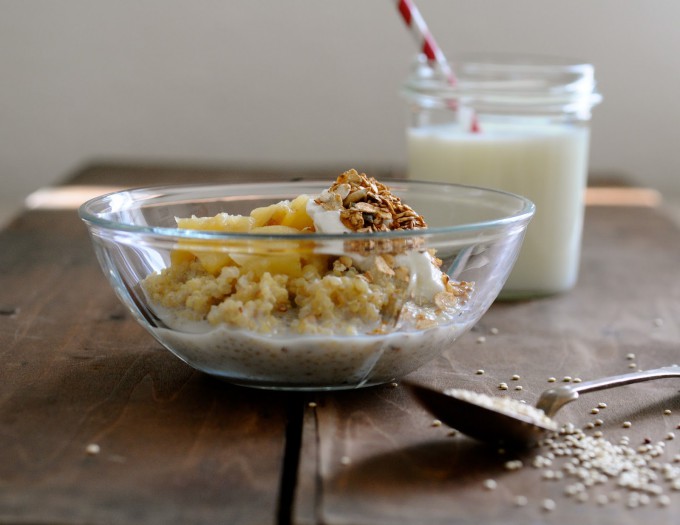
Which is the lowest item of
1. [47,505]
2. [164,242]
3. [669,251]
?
[669,251]

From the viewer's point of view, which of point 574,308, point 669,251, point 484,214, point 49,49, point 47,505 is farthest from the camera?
point 49,49

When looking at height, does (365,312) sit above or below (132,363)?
above

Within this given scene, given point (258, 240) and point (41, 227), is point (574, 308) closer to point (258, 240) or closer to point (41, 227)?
point (258, 240)

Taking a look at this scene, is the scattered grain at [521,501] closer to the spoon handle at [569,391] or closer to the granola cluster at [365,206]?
the spoon handle at [569,391]

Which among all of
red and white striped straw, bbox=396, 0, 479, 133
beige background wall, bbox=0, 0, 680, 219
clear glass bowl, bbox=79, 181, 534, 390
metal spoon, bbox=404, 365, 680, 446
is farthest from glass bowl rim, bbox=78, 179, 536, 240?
beige background wall, bbox=0, 0, 680, 219

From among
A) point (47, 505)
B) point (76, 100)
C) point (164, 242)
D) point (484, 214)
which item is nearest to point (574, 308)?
point (484, 214)

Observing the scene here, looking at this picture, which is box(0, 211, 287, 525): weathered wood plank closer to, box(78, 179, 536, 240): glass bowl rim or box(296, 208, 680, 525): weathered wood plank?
box(296, 208, 680, 525): weathered wood plank
